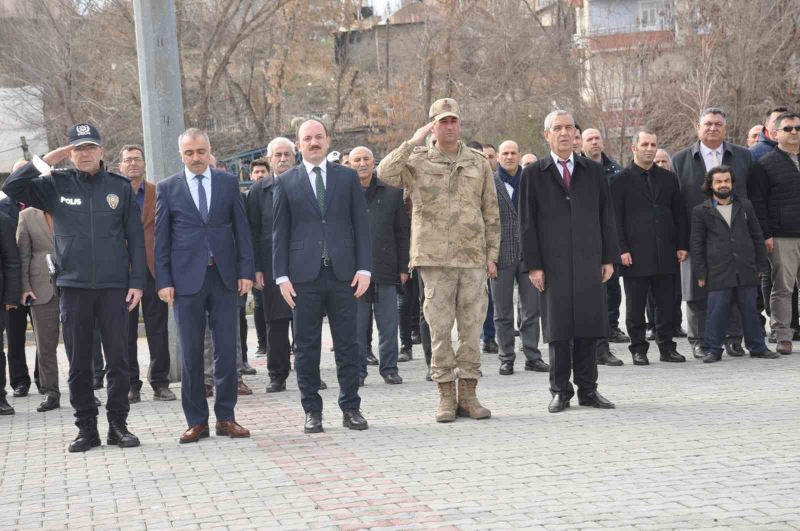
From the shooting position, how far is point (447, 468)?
758 cm

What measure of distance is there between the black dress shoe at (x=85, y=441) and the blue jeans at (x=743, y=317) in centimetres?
644

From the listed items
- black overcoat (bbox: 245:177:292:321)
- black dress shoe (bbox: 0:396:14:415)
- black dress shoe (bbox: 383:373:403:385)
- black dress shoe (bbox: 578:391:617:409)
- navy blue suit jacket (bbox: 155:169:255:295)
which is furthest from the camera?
black dress shoe (bbox: 383:373:403:385)

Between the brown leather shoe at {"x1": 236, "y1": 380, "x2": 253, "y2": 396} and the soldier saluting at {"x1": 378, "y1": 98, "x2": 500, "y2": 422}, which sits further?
the brown leather shoe at {"x1": 236, "y1": 380, "x2": 253, "y2": 396}

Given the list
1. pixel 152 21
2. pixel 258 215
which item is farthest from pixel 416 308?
pixel 152 21

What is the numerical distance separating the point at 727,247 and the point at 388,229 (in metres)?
3.47

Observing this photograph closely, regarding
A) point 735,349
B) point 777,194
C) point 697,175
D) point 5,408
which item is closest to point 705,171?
point 697,175

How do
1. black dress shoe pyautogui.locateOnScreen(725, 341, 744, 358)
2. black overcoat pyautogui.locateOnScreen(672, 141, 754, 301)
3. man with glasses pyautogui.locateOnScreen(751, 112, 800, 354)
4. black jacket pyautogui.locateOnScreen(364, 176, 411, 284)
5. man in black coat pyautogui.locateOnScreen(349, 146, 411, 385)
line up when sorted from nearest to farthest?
man in black coat pyautogui.locateOnScreen(349, 146, 411, 385) → black jacket pyautogui.locateOnScreen(364, 176, 411, 284) → black dress shoe pyautogui.locateOnScreen(725, 341, 744, 358) → black overcoat pyautogui.locateOnScreen(672, 141, 754, 301) → man with glasses pyautogui.locateOnScreen(751, 112, 800, 354)

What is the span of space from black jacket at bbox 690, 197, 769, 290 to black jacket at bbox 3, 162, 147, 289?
20.2 ft

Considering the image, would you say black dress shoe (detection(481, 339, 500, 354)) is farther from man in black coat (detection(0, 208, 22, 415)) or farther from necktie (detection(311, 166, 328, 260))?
necktie (detection(311, 166, 328, 260))

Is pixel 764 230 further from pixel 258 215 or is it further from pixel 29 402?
pixel 29 402

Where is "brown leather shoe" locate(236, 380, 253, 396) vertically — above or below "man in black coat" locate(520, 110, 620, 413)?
below

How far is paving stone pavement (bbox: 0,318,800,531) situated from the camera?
21.1 feet

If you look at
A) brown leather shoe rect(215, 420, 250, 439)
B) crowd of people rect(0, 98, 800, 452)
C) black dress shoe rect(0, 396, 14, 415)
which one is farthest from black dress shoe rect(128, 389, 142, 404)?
brown leather shoe rect(215, 420, 250, 439)

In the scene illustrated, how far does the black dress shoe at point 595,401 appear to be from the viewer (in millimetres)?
9766
